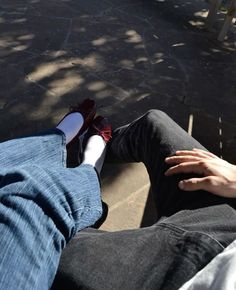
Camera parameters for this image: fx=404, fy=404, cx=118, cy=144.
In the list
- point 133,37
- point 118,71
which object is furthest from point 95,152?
point 133,37

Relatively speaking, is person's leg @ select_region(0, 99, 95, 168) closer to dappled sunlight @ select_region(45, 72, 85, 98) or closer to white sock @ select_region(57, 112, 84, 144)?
white sock @ select_region(57, 112, 84, 144)

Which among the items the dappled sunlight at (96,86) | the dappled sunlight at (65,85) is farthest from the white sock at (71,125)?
the dappled sunlight at (96,86)

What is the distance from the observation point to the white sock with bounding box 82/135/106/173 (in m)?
2.15

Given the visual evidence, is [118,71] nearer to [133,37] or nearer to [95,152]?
[133,37]

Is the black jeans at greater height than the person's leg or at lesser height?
greater

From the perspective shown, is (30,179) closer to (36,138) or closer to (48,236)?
(48,236)

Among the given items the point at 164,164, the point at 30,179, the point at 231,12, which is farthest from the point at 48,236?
the point at 231,12

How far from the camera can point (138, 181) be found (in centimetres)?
247

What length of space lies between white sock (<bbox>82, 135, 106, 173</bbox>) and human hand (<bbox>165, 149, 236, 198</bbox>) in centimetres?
66

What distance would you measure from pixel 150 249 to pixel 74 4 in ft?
13.1

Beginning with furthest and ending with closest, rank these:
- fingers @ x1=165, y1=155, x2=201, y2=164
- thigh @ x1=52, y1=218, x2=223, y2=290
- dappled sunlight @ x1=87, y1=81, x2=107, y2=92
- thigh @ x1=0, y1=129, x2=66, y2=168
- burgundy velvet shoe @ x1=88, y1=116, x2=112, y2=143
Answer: dappled sunlight @ x1=87, y1=81, x2=107, y2=92
burgundy velvet shoe @ x1=88, y1=116, x2=112, y2=143
thigh @ x1=0, y1=129, x2=66, y2=168
fingers @ x1=165, y1=155, x2=201, y2=164
thigh @ x1=52, y1=218, x2=223, y2=290

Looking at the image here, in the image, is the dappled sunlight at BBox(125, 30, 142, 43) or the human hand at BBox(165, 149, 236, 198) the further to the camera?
the dappled sunlight at BBox(125, 30, 142, 43)

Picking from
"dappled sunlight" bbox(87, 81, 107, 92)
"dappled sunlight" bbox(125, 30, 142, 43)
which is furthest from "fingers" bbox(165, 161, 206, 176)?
"dappled sunlight" bbox(125, 30, 142, 43)

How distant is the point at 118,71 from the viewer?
350cm
